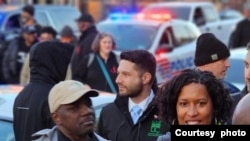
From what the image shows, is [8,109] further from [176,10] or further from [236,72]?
[176,10]

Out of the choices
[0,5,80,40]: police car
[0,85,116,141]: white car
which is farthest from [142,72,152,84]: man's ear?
[0,5,80,40]: police car

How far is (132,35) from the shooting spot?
1260 centimetres

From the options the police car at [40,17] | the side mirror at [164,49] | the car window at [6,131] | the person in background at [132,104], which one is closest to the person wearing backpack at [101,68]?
the car window at [6,131]

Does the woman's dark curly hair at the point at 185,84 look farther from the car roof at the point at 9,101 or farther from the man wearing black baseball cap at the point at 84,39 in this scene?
the man wearing black baseball cap at the point at 84,39

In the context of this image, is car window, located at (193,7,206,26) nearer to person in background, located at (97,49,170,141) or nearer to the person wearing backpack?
the person wearing backpack

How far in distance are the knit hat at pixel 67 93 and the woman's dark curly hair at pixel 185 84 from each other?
20.1 inches

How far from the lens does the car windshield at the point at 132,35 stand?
12.3 metres

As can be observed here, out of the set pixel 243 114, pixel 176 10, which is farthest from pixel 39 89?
pixel 176 10

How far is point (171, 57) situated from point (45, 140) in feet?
29.4

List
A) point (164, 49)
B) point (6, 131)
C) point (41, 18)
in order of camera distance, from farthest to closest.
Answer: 1. point (41, 18)
2. point (164, 49)
3. point (6, 131)

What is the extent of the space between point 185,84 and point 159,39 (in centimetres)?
925

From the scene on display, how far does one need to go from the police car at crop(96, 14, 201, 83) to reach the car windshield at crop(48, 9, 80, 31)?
3.77 meters

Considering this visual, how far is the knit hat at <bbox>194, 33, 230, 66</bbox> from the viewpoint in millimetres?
4840

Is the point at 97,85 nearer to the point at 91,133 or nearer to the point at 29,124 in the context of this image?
the point at 29,124
